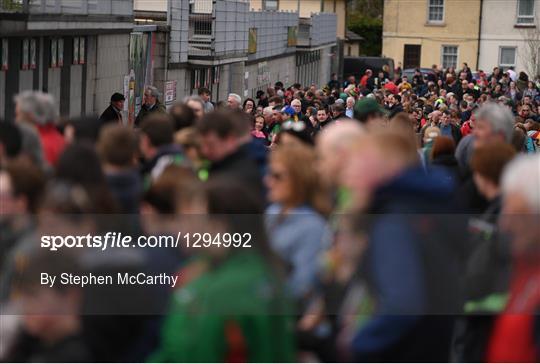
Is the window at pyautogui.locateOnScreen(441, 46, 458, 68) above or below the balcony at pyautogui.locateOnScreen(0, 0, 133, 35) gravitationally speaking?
below

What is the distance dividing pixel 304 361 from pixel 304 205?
995 mm

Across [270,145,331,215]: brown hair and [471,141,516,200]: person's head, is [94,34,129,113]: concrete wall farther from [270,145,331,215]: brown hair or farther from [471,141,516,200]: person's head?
[270,145,331,215]: brown hair

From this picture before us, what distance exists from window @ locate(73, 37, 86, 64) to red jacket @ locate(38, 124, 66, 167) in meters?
13.6

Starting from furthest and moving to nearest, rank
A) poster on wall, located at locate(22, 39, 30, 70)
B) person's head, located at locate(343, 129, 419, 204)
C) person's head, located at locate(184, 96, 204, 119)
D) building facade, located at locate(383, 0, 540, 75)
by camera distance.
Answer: building facade, located at locate(383, 0, 540, 75) < poster on wall, located at locate(22, 39, 30, 70) < person's head, located at locate(184, 96, 204, 119) < person's head, located at locate(343, 129, 419, 204)

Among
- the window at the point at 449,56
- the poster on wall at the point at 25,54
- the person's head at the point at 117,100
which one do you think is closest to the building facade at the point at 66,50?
the poster on wall at the point at 25,54

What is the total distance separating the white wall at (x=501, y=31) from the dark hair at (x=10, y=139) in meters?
64.8

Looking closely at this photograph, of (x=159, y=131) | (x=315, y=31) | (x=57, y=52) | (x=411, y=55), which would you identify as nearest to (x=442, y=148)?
(x=159, y=131)

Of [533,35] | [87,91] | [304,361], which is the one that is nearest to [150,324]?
[304,361]

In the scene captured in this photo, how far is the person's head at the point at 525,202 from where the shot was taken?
5914mm

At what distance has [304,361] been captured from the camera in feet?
20.9

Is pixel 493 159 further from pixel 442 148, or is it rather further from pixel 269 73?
pixel 269 73

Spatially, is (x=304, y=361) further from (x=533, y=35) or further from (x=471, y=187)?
(x=533, y=35)

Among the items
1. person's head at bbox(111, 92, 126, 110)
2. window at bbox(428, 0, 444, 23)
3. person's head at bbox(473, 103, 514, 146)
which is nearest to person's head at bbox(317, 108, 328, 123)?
person's head at bbox(111, 92, 126, 110)

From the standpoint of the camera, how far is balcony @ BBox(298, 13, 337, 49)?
5472 centimetres
